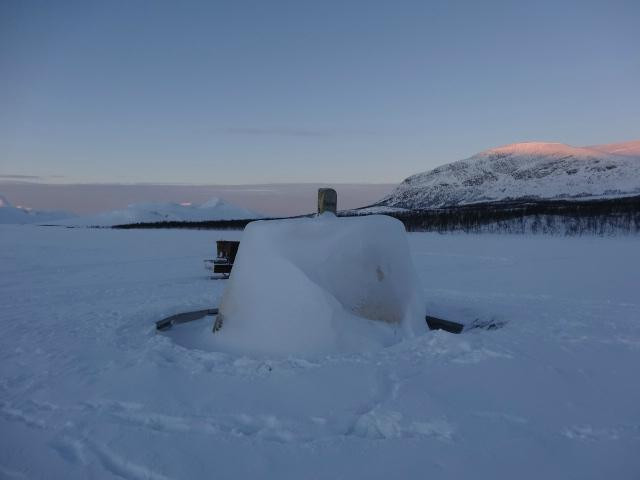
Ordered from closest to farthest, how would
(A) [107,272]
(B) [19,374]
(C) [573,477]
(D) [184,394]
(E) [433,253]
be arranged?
(C) [573,477]
(D) [184,394]
(B) [19,374]
(A) [107,272]
(E) [433,253]

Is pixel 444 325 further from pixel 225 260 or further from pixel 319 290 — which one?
pixel 225 260

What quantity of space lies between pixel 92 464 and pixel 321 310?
3.49 meters

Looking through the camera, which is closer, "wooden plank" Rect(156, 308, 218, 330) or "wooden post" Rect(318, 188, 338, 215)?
"wooden post" Rect(318, 188, 338, 215)

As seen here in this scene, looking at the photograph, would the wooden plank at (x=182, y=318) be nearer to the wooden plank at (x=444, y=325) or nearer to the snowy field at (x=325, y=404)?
the snowy field at (x=325, y=404)

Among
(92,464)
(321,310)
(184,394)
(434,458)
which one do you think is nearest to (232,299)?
(321,310)

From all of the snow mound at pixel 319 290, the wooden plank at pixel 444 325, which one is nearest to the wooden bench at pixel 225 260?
the snow mound at pixel 319 290

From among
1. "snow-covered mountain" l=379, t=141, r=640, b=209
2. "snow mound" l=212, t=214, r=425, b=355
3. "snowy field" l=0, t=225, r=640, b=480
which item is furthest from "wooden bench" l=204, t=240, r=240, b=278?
"snow-covered mountain" l=379, t=141, r=640, b=209

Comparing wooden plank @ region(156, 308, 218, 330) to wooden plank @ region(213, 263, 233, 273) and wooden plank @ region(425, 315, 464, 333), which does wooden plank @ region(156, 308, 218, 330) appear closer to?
wooden plank @ region(425, 315, 464, 333)

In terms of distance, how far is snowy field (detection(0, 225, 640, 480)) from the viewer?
3619mm

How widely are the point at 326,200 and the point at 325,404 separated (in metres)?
3.83

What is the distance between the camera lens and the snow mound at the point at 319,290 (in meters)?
6.52

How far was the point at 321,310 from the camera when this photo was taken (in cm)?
655

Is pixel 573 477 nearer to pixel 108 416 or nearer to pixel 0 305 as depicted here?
pixel 108 416

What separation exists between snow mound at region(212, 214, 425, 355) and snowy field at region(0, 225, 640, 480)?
1.66 ft
